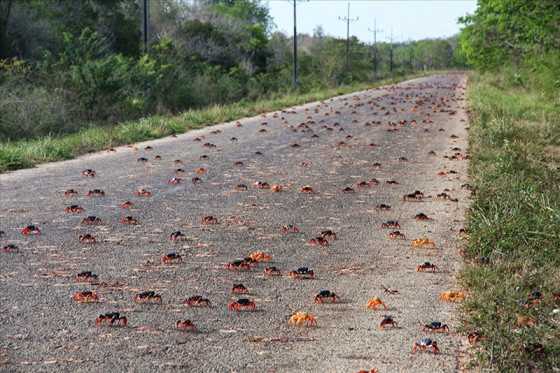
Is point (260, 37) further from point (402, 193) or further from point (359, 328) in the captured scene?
point (359, 328)

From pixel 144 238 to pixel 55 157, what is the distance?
240 inches

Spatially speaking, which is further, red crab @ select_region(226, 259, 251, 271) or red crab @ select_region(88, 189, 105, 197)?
red crab @ select_region(88, 189, 105, 197)

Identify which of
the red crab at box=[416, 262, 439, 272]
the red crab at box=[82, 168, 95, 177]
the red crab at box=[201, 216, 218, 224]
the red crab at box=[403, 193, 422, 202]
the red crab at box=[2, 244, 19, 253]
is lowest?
the red crab at box=[416, 262, 439, 272]

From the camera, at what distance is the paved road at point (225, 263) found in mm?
3584

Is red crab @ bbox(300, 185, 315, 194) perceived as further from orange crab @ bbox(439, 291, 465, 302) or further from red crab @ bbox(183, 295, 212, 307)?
red crab @ bbox(183, 295, 212, 307)

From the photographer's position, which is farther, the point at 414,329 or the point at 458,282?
the point at 458,282

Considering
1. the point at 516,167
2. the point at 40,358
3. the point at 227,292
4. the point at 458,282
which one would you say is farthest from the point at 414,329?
the point at 516,167

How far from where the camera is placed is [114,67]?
19094 millimetres

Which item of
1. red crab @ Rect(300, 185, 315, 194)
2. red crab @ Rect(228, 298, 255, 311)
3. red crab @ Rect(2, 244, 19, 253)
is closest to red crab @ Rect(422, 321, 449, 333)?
red crab @ Rect(228, 298, 255, 311)

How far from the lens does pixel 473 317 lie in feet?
12.6

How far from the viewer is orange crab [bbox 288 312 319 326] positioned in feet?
13.0

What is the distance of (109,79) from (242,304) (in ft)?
50.6

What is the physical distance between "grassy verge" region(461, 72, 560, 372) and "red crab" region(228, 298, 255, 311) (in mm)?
1450

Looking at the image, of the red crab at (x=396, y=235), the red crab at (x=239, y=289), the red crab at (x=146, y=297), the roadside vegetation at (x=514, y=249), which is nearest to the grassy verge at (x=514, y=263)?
the roadside vegetation at (x=514, y=249)
